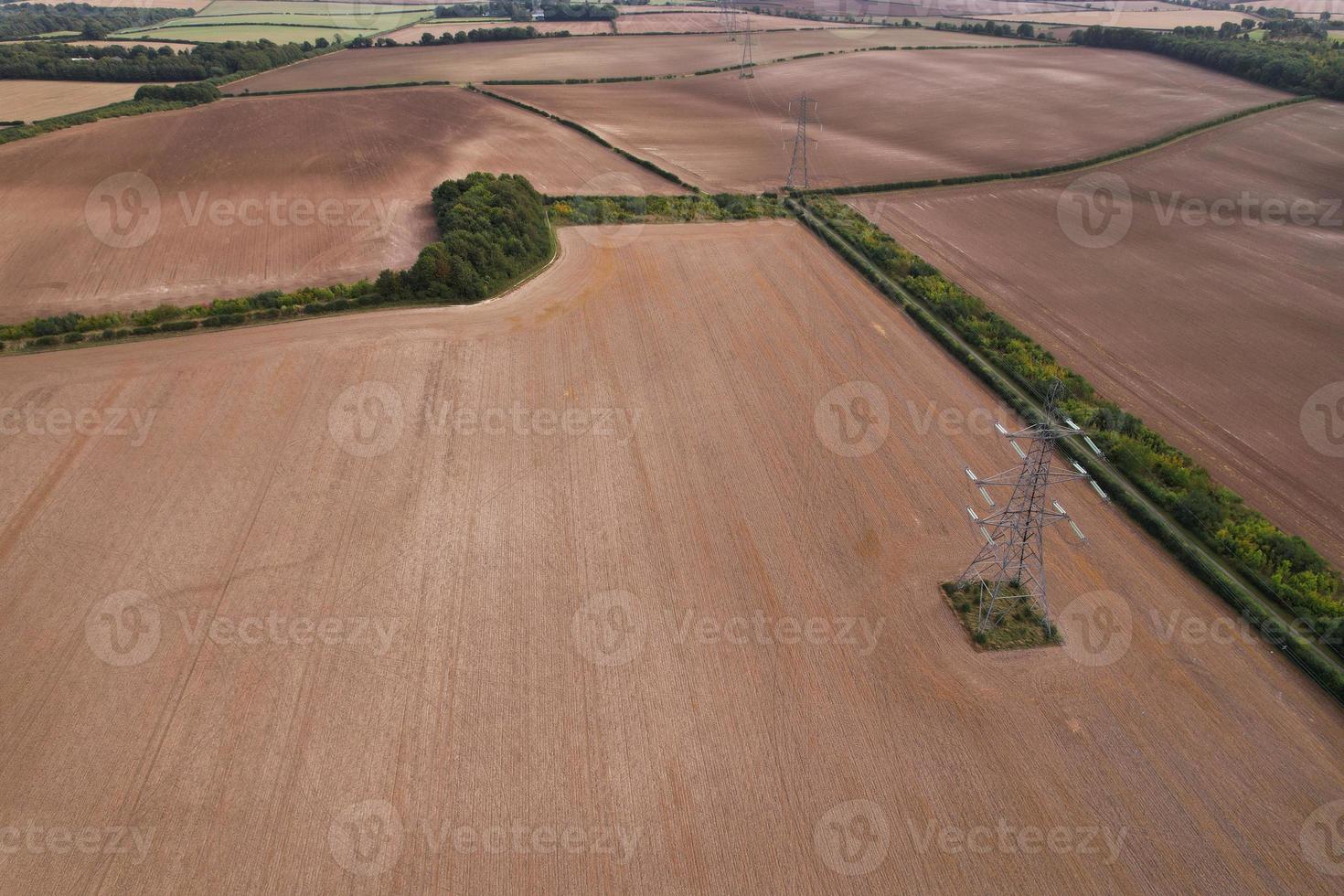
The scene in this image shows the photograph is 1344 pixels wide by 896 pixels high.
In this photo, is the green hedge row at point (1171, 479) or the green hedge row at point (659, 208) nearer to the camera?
the green hedge row at point (1171, 479)

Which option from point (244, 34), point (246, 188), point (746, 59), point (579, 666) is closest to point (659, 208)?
point (246, 188)

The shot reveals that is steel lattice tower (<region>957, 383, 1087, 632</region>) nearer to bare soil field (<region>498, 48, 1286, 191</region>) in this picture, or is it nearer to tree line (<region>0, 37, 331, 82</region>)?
bare soil field (<region>498, 48, 1286, 191</region>)

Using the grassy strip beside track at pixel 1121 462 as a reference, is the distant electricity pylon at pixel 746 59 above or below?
above

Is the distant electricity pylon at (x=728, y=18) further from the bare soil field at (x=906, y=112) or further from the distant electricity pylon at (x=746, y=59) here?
the bare soil field at (x=906, y=112)

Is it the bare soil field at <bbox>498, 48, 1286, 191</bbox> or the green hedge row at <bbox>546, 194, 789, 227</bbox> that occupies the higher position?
the bare soil field at <bbox>498, 48, 1286, 191</bbox>

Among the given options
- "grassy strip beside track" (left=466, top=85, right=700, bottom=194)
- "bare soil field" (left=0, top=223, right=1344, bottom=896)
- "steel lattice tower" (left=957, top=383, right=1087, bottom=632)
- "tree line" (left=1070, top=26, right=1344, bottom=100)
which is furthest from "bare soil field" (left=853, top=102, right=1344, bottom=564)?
"tree line" (left=1070, top=26, right=1344, bottom=100)

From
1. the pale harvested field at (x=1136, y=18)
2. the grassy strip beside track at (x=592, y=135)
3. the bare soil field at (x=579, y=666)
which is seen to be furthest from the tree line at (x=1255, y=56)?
the bare soil field at (x=579, y=666)

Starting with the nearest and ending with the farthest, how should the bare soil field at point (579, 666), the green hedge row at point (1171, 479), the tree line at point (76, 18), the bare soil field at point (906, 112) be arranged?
the bare soil field at point (579, 666) → the green hedge row at point (1171, 479) → the bare soil field at point (906, 112) → the tree line at point (76, 18)
